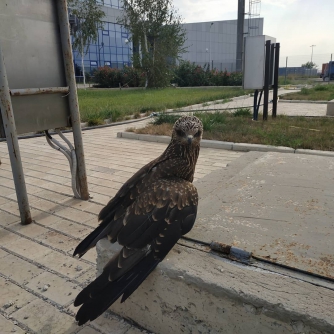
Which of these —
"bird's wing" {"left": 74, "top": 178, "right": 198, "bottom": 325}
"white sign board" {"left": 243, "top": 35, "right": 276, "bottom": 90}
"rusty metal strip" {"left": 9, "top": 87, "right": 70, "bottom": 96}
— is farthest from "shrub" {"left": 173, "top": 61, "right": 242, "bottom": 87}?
"bird's wing" {"left": 74, "top": 178, "right": 198, "bottom": 325}

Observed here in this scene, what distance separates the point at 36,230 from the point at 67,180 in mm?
1590

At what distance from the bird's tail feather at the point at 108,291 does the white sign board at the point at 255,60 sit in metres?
8.35

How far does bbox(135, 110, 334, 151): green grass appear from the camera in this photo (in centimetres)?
626

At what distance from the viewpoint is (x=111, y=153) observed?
252 inches

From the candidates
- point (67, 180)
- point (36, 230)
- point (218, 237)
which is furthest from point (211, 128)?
point (218, 237)

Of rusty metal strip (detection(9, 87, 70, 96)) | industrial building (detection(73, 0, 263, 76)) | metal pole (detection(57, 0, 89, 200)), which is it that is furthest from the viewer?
industrial building (detection(73, 0, 263, 76))

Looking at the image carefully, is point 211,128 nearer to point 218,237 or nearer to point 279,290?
point 218,237

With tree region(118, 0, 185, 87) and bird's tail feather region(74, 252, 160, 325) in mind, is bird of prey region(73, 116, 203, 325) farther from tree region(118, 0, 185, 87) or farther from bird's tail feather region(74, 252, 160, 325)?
tree region(118, 0, 185, 87)

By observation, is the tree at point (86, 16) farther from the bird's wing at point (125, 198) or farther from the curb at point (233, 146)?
the bird's wing at point (125, 198)

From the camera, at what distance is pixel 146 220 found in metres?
1.93

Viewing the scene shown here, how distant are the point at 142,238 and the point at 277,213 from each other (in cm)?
113

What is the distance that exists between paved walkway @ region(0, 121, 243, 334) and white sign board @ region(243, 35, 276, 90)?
3855 mm

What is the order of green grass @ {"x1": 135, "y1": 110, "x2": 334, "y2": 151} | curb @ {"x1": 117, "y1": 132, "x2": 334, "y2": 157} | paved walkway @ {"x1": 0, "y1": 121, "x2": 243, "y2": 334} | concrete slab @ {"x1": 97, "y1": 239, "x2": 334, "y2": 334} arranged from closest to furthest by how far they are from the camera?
concrete slab @ {"x1": 97, "y1": 239, "x2": 334, "y2": 334} → paved walkway @ {"x1": 0, "y1": 121, "x2": 243, "y2": 334} → curb @ {"x1": 117, "y1": 132, "x2": 334, "y2": 157} → green grass @ {"x1": 135, "y1": 110, "x2": 334, "y2": 151}

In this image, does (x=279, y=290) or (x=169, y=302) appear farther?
(x=169, y=302)
